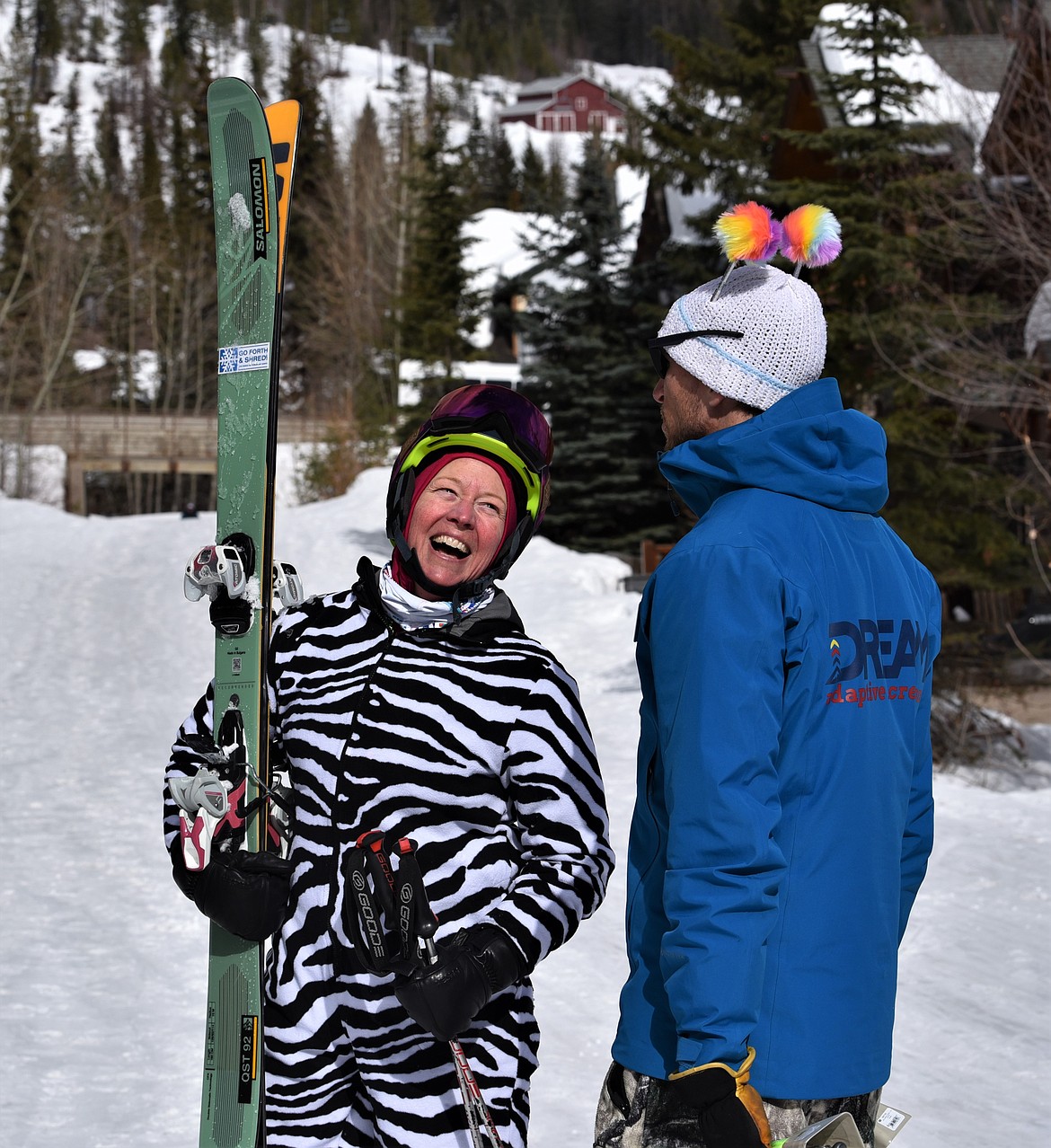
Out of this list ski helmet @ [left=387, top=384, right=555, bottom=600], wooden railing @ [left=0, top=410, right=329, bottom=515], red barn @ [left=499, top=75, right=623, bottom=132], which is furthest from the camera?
red barn @ [left=499, top=75, right=623, bottom=132]

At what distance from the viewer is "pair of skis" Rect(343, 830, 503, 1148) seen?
1846mm

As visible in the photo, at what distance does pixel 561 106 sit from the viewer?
385 feet

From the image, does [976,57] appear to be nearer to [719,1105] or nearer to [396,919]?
[396,919]

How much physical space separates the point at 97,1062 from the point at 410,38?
137 m

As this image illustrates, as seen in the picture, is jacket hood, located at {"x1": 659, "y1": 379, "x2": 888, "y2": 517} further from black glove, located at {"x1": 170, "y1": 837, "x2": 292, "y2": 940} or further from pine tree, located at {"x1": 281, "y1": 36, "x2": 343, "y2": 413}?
pine tree, located at {"x1": 281, "y1": 36, "x2": 343, "y2": 413}

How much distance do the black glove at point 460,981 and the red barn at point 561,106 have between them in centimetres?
11936

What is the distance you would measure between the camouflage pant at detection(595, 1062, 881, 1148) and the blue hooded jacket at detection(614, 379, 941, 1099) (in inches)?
1.2

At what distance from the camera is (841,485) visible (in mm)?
1796

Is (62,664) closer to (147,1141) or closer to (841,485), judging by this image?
(147,1141)

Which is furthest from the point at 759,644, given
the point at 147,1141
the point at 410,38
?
the point at 410,38

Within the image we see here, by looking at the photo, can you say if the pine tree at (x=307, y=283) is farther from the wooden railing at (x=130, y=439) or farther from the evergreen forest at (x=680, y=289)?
the wooden railing at (x=130, y=439)

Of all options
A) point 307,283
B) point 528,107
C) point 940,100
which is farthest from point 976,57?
point 528,107

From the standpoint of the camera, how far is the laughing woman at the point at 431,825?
194 cm

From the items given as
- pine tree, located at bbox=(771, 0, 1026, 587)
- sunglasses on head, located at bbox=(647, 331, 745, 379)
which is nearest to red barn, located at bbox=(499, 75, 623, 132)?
pine tree, located at bbox=(771, 0, 1026, 587)
